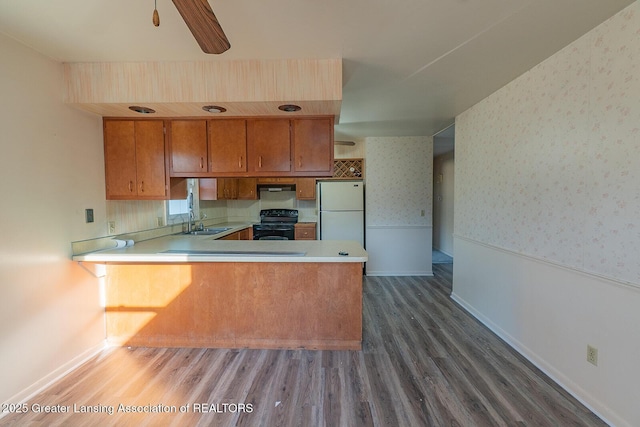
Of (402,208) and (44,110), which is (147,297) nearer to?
(44,110)

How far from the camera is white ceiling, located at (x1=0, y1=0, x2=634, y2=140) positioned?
1525mm

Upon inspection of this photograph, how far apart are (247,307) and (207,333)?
17.3 inches

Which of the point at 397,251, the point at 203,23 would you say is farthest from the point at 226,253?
the point at 397,251

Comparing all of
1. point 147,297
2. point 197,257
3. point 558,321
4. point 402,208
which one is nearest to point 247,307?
point 197,257

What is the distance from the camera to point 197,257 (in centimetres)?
234

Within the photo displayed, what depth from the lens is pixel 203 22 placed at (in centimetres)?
123

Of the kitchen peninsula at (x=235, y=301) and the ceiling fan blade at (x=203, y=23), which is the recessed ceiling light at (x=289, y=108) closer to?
the ceiling fan blade at (x=203, y=23)

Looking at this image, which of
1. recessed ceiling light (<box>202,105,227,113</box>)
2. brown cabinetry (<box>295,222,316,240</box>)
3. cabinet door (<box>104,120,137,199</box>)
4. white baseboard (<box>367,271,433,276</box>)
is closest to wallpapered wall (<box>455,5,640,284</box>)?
white baseboard (<box>367,271,433,276</box>)

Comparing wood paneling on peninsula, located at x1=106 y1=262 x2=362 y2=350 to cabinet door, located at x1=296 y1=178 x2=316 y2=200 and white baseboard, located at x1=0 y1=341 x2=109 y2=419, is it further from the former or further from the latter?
cabinet door, located at x1=296 y1=178 x2=316 y2=200

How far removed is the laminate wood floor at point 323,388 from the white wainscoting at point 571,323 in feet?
0.38

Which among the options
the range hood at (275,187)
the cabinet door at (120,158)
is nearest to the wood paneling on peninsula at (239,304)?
the cabinet door at (120,158)

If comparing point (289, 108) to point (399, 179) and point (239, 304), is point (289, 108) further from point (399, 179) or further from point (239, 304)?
point (399, 179)

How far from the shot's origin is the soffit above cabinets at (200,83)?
2.15 metres

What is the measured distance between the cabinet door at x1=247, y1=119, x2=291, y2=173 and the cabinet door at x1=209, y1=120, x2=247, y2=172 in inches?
2.5
